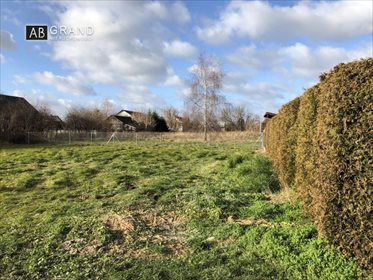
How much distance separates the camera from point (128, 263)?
4664 millimetres

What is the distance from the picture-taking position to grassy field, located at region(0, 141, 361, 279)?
4281mm

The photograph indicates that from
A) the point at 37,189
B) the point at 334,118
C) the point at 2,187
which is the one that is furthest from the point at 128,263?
the point at 2,187

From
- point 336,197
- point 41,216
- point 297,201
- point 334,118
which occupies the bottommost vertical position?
point 41,216

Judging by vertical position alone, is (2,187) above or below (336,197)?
below

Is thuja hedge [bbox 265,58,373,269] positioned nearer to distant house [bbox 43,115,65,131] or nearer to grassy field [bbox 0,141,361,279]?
grassy field [bbox 0,141,361,279]

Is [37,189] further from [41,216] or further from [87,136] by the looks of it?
[87,136]

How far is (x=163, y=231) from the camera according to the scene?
19.0ft

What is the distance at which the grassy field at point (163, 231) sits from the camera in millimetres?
4281

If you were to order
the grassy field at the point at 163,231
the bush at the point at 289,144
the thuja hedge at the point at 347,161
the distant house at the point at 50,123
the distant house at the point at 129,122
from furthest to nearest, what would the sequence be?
1. the distant house at the point at 129,122
2. the distant house at the point at 50,123
3. the bush at the point at 289,144
4. the grassy field at the point at 163,231
5. the thuja hedge at the point at 347,161

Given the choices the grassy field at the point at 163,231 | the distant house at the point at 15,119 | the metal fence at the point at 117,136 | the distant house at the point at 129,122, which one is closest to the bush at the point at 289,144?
the grassy field at the point at 163,231

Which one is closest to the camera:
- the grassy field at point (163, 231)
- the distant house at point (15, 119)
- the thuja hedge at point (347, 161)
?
the thuja hedge at point (347, 161)

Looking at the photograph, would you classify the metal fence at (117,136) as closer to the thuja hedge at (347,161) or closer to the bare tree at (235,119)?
the bare tree at (235,119)

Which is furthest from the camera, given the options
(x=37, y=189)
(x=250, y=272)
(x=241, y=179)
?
(x=37, y=189)

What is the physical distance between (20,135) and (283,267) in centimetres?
3711
